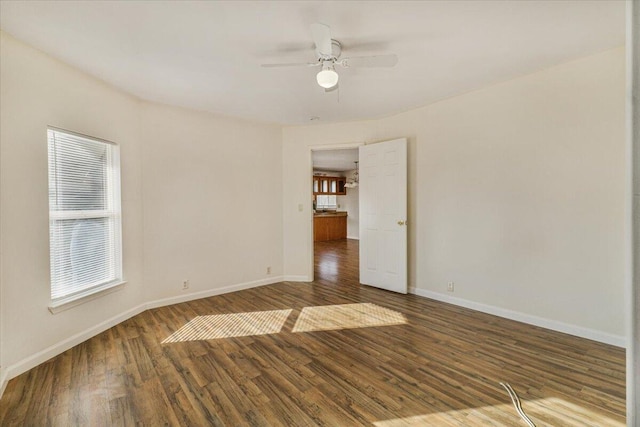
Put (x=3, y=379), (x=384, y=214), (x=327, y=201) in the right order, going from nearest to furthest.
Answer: (x=3, y=379) < (x=384, y=214) < (x=327, y=201)

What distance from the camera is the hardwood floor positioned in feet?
5.86

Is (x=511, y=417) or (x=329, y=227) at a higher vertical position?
(x=329, y=227)

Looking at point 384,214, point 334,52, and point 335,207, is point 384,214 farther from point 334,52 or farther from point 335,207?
point 335,207

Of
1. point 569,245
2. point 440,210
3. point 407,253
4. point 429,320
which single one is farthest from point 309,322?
point 569,245

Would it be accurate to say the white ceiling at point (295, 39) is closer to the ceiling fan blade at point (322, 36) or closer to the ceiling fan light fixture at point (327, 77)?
the ceiling fan blade at point (322, 36)

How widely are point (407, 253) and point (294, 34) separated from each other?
10.1 feet

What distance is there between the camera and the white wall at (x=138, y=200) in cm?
223

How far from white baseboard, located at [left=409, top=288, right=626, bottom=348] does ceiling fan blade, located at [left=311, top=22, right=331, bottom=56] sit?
317 centimetres

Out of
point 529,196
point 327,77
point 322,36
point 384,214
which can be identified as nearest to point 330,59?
point 327,77

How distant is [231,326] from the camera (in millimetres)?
3096

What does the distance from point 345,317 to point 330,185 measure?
780 cm

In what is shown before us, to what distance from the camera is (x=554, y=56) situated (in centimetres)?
259

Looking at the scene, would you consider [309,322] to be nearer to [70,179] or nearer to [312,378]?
[312,378]

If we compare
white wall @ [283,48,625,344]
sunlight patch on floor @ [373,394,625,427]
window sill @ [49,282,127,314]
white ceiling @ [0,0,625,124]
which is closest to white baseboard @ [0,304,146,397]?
window sill @ [49,282,127,314]
